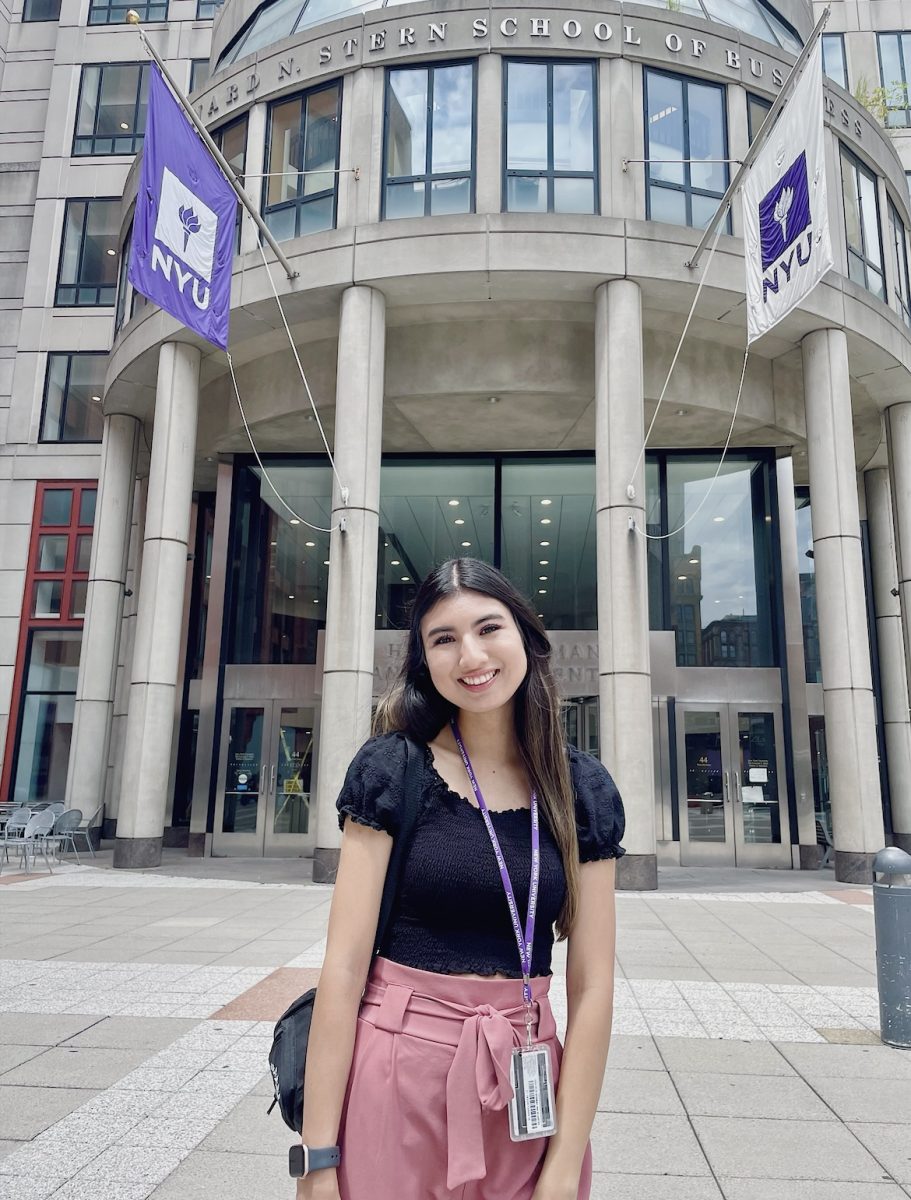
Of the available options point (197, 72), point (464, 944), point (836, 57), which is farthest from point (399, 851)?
point (836, 57)

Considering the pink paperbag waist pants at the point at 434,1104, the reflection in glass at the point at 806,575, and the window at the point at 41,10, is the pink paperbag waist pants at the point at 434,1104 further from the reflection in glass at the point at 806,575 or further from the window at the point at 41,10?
the window at the point at 41,10

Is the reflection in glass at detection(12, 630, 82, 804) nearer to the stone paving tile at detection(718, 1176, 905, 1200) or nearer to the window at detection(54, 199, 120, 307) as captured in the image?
the window at detection(54, 199, 120, 307)

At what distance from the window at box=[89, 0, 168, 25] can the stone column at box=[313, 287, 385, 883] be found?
17.6m

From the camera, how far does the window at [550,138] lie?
15.4 m

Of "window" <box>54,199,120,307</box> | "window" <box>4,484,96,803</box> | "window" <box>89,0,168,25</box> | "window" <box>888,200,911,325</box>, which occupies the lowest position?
Result: "window" <box>4,484,96,803</box>

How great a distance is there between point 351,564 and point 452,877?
41.4 ft

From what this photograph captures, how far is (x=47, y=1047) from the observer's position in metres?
5.39

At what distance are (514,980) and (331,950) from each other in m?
0.39

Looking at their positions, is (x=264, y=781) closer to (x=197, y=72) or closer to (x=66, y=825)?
(x=66, y=825)

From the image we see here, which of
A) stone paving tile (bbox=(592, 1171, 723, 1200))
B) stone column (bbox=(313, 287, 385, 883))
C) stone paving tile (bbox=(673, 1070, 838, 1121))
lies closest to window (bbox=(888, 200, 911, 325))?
stone column (bbox=(313, 287, 385, 883))

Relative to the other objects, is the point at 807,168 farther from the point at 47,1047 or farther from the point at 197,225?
the point at 47,1047

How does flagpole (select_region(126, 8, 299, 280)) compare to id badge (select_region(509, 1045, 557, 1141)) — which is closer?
id badge (select_region(509, 1045, 557, 1141))

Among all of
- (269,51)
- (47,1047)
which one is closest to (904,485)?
(269,51)

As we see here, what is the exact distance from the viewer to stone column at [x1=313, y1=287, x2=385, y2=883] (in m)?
13.8
